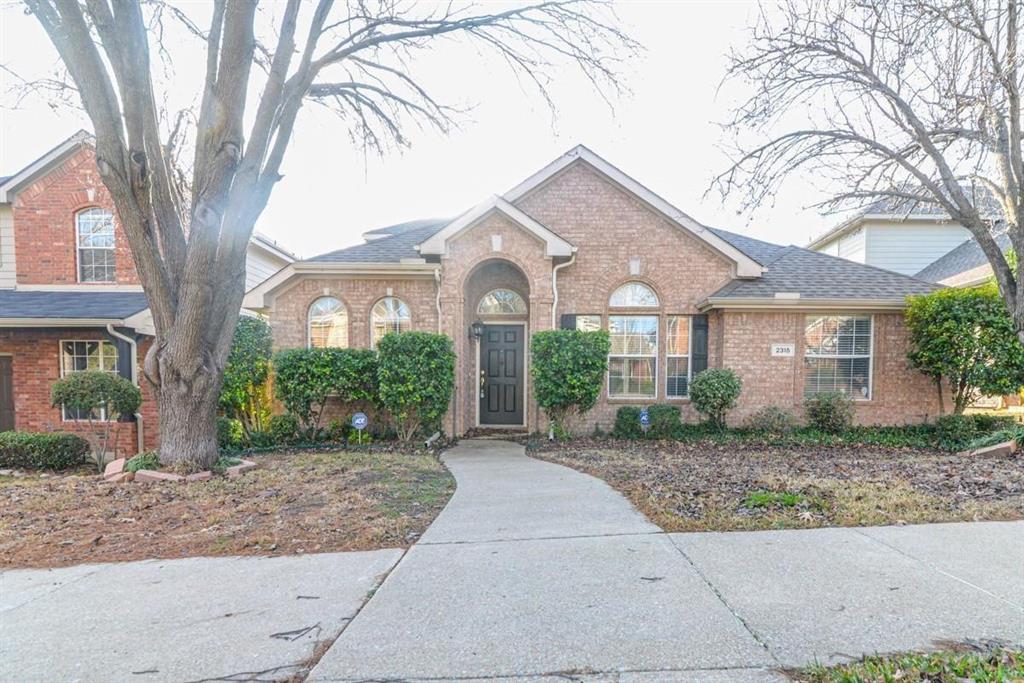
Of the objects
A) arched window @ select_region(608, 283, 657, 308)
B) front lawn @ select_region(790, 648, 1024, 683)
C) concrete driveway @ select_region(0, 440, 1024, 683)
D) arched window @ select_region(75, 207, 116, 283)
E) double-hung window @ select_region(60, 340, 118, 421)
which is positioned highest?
arched window @ select_region(75, 207, 116, 283)

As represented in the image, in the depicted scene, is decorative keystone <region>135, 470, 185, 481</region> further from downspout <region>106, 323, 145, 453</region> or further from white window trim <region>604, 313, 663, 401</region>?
white window trim <region>604, 313, 663, 401</region>

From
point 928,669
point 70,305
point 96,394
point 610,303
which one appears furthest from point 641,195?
point 70,305

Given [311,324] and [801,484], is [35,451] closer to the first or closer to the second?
[311,324]

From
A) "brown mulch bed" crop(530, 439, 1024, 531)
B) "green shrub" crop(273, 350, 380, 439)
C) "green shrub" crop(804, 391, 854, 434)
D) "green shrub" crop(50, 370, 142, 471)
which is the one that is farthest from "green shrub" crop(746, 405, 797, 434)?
"green shrub" crop(50, 370, 142, 471)

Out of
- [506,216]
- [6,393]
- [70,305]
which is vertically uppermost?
[506,216]

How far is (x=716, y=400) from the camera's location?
9.71 metres

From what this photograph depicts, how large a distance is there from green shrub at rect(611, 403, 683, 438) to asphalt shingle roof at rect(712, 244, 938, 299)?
262 cm

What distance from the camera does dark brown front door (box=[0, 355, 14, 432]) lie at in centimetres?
1059

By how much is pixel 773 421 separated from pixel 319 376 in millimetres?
9165

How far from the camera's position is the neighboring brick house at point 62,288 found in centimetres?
1030

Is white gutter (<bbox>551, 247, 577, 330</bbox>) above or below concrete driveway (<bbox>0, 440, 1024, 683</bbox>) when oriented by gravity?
above

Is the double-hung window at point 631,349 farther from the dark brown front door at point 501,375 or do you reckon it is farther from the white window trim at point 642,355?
the dark brown front door at point 501,375

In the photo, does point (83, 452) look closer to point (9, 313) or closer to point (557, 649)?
point (9, 313)

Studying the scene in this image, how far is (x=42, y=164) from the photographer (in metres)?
11.1
